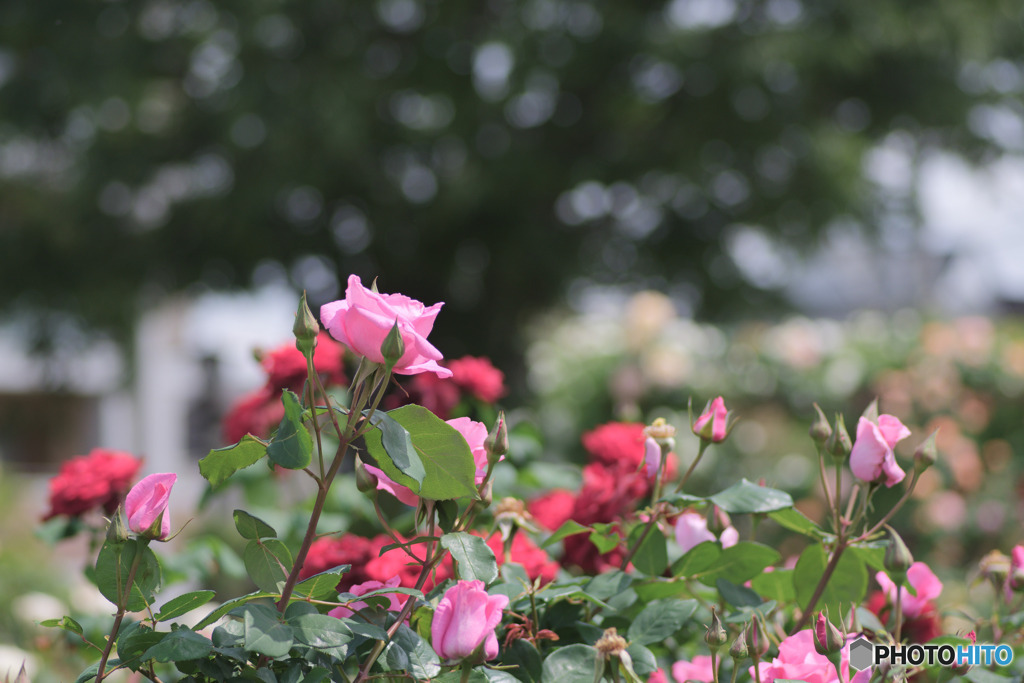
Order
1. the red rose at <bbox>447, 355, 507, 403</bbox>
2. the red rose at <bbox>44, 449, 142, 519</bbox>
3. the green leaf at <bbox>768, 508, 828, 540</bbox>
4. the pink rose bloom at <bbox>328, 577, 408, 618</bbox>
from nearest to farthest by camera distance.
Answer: the pink rose bloom at <bbox>328, 577, 408, 618</bbox>
the green leaf at <bbox>768, 508, 828, 540</bbox>
the red rose at <bbox>44, 449, 142, 519</bbox>
the red rose at <bbox>447, 355, 507, 403</bbox>

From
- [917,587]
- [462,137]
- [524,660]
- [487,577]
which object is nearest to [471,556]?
[487,577]

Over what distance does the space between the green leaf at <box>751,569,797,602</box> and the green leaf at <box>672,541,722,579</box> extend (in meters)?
0.07

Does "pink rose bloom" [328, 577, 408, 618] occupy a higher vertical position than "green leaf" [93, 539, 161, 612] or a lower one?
lower

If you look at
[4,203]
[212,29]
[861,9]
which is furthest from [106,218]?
[861,9]

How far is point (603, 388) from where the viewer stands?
4520mm

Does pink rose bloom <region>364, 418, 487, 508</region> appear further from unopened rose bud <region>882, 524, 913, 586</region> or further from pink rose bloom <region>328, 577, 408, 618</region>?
unopened rose bud <region>882, 524, 913, 586</region>

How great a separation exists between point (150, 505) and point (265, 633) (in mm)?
127

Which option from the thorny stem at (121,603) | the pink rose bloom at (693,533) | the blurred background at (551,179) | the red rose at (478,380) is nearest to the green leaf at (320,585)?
the thorny stem at (121,603)

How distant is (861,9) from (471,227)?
2.35 meters

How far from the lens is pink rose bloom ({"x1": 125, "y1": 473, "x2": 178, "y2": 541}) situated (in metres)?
0.56

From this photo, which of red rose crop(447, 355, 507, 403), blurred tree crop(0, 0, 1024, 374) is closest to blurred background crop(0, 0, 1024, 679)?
blurred tree crop(0, 0, 1024, 374)

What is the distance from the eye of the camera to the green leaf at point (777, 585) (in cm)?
79

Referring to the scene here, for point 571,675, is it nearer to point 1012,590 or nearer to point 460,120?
point 1012,590

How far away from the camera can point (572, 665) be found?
60cm
